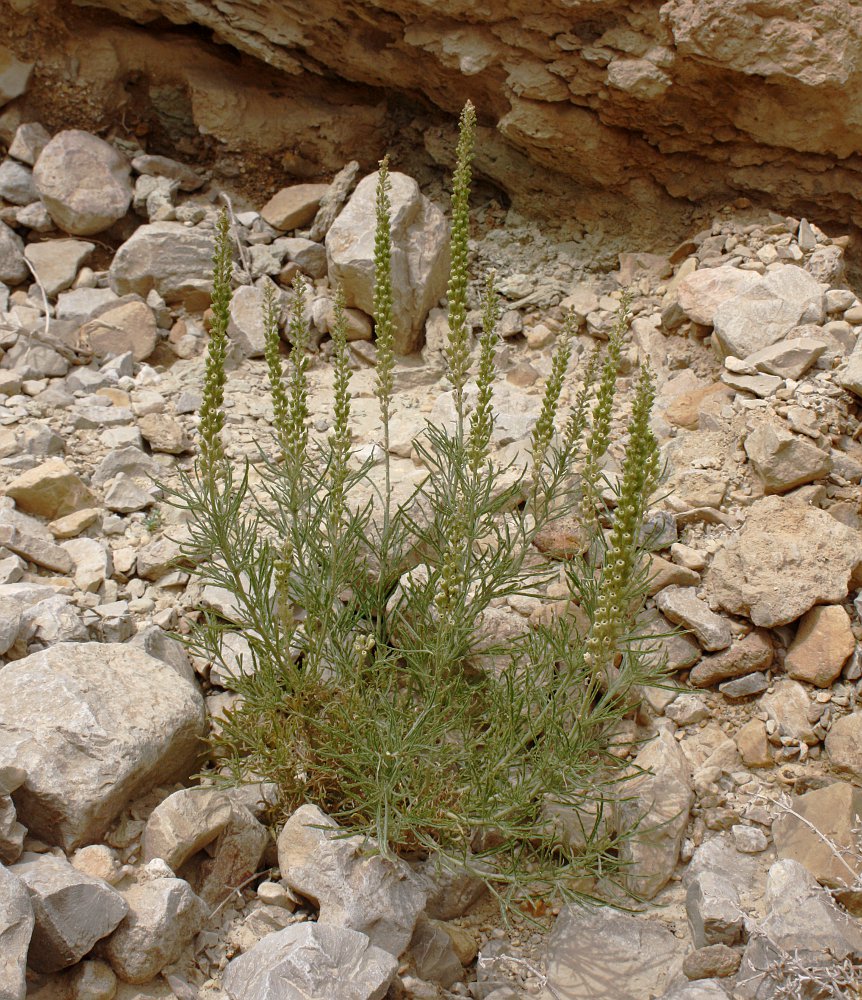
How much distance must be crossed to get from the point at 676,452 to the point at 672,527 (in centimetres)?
56

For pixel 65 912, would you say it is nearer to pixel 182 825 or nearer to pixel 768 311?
pixel 182 825

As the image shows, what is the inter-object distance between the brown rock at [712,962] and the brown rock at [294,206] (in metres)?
5.02

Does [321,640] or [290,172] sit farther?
[290,172]

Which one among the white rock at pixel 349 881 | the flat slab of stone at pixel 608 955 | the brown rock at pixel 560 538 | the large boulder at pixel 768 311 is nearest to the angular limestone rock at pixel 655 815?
the flat slab of stone at pixel 608 955

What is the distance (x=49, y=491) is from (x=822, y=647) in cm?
320

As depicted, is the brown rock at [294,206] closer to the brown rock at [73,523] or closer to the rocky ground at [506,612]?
the rocky ground at [506,612]

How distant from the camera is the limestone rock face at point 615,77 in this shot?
495 cm

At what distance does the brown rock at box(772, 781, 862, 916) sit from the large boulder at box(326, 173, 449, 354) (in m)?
3.32

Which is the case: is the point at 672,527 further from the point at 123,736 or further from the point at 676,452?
the point at 123,736

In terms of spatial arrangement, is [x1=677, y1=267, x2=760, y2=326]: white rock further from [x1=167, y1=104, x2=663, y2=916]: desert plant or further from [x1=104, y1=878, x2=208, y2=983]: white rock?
[x1=104, y1=878, x2=208, y2=983]: white rock

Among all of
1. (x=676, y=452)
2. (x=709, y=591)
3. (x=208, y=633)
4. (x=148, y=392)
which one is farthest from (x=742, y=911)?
(x=148, y=392)

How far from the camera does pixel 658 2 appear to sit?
5.05 m

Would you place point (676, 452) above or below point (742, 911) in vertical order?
above

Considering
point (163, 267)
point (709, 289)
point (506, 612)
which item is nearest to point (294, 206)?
point (163, 267)
